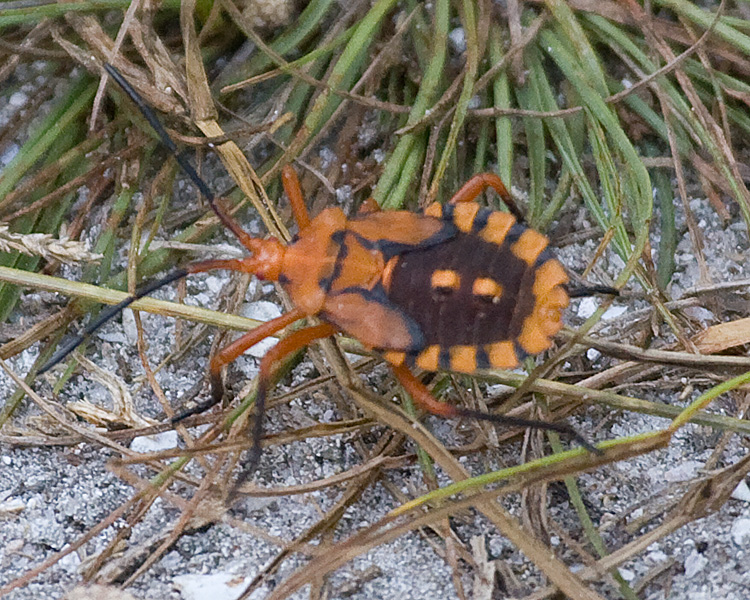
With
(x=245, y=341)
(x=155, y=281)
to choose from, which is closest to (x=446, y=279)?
(x=245, y=341)

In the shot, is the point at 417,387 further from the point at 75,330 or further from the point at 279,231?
the point at 75,330

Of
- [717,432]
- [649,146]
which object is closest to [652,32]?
[649,146]

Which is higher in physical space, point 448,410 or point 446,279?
point 446,279

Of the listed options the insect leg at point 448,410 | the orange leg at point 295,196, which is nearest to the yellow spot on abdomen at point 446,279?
the insect leg at point 448,410

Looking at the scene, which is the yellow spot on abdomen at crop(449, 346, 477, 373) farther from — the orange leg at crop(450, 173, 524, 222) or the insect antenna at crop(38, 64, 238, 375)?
the insect antenna at crop(38, 64, 238, 375)

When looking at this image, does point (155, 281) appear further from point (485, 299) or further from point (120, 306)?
point (485, 299)

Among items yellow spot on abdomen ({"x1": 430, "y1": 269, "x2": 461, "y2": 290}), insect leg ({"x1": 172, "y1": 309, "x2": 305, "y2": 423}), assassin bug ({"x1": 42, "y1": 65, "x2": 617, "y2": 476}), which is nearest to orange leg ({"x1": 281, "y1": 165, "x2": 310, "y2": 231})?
assassin bug ({"x1": 42, "y1": 65, "x2": 617, "y2": 476})

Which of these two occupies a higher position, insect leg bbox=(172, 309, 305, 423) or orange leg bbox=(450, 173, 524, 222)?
orange leg bbox=(450, 173, 524, 222)
